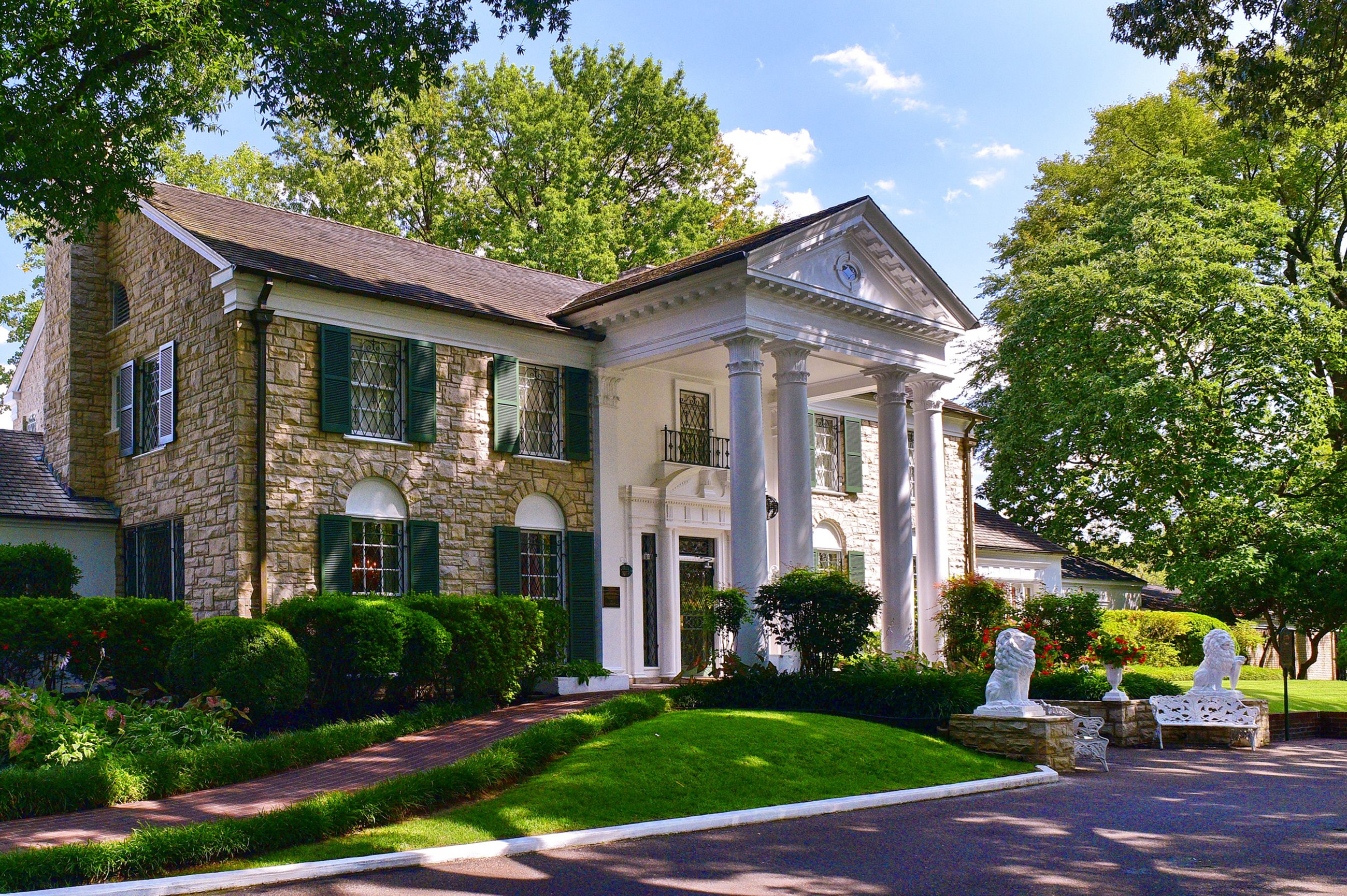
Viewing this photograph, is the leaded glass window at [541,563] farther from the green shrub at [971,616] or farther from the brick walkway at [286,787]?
the green shrub at [971,616]

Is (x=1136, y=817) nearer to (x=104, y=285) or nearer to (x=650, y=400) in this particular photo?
(x=650, y=400)

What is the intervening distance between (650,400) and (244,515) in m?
7.78

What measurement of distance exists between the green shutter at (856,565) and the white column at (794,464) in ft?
18.9

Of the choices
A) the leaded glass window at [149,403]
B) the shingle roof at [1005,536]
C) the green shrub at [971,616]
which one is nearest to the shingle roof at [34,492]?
the leaded glass window at [149,403]

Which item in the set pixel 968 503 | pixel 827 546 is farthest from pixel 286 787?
pixel 968 503

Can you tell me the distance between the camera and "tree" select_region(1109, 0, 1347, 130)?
41.7ft

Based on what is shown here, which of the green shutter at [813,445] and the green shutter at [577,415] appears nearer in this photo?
the green shutter at [577,415]

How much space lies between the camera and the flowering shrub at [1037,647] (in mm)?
17312

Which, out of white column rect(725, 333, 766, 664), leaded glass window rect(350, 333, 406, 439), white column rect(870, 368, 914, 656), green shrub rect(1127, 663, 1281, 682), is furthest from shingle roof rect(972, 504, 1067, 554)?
leaded glass window rect(350, 333, 406, 439)

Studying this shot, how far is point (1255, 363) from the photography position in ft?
86.0

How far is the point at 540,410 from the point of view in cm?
1852

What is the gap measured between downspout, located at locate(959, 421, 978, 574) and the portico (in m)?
5.03

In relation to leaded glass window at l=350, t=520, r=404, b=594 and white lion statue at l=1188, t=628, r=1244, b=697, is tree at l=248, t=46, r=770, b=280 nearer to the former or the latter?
leaded glass window at l=350, t=520, r=404, b=594

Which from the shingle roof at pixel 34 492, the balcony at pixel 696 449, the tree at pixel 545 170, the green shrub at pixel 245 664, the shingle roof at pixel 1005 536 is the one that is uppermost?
the tree at pixel 545 170
